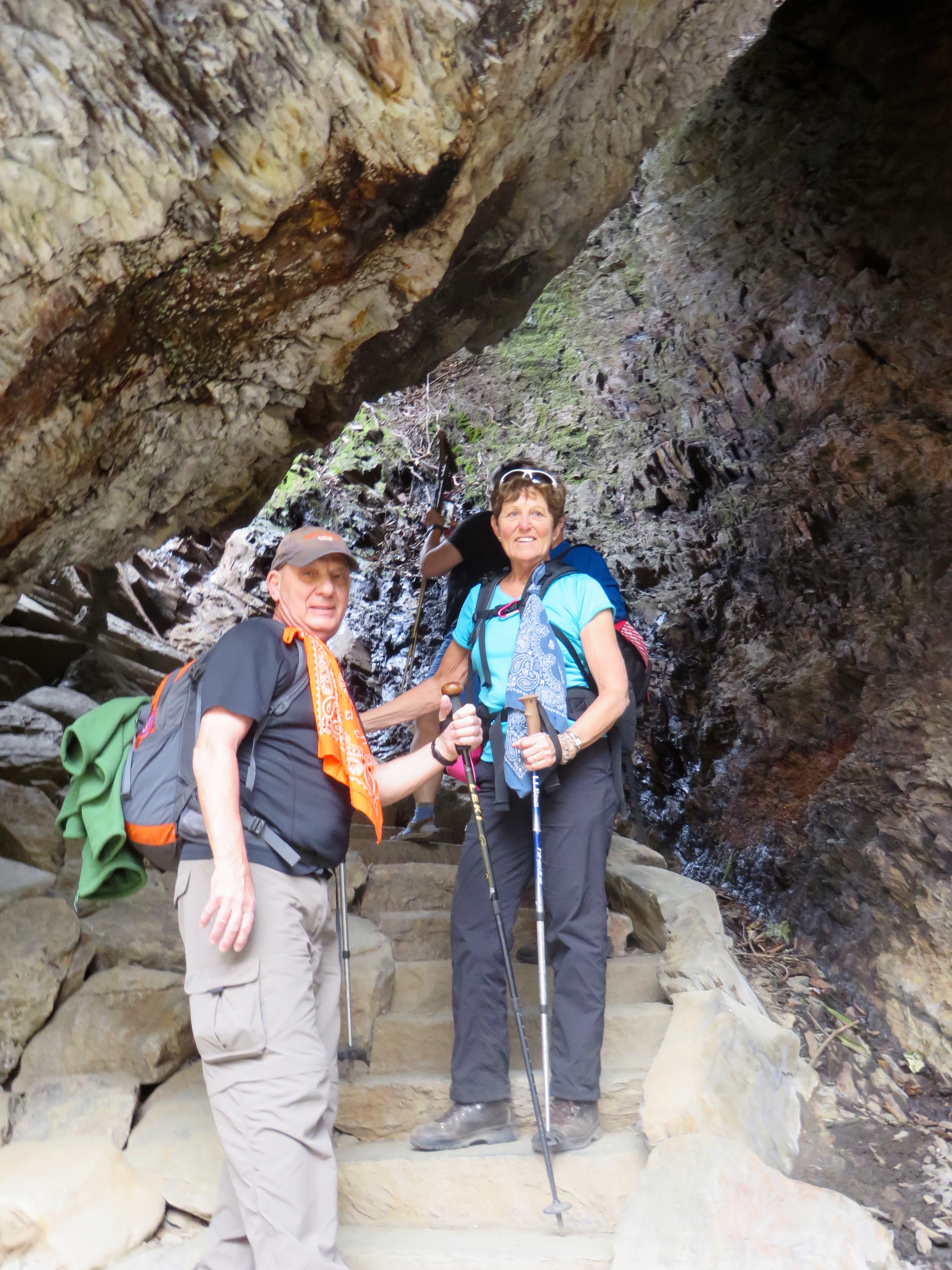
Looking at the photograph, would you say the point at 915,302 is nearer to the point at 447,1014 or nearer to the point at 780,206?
the point at 780,206

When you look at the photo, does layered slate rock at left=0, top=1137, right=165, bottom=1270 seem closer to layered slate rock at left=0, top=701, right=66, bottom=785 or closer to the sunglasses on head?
→ the sunglasses on head

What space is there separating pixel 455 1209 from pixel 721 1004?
1.39 meters

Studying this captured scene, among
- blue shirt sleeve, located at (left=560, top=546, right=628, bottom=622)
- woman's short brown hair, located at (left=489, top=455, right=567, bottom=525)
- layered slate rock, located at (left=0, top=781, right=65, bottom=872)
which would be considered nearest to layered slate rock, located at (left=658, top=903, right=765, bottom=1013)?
blue shirt sleeve, located at (left=560, top=546, right=628, bottom=622)

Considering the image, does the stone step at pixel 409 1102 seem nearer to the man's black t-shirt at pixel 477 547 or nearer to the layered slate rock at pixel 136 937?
the layered slate rock at pixel 136 937

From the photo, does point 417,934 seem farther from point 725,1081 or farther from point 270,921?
point 270,921

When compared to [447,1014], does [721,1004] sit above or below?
above

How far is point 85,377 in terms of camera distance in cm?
364

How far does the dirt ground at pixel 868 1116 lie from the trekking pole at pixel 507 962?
1338mm

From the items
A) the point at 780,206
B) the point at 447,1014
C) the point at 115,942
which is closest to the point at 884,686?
the point at 447,1014

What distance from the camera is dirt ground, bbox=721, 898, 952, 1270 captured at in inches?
152

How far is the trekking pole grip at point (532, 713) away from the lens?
3.61 m

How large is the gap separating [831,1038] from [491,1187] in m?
2.50

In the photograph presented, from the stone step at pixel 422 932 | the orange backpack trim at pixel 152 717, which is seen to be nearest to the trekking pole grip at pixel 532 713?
the orange backpack trim at pixel 152 717

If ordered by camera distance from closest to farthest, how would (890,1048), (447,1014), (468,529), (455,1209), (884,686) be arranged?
(455,1209)
(447,1014)
(890,1048)
(468,529)
(884,686)
